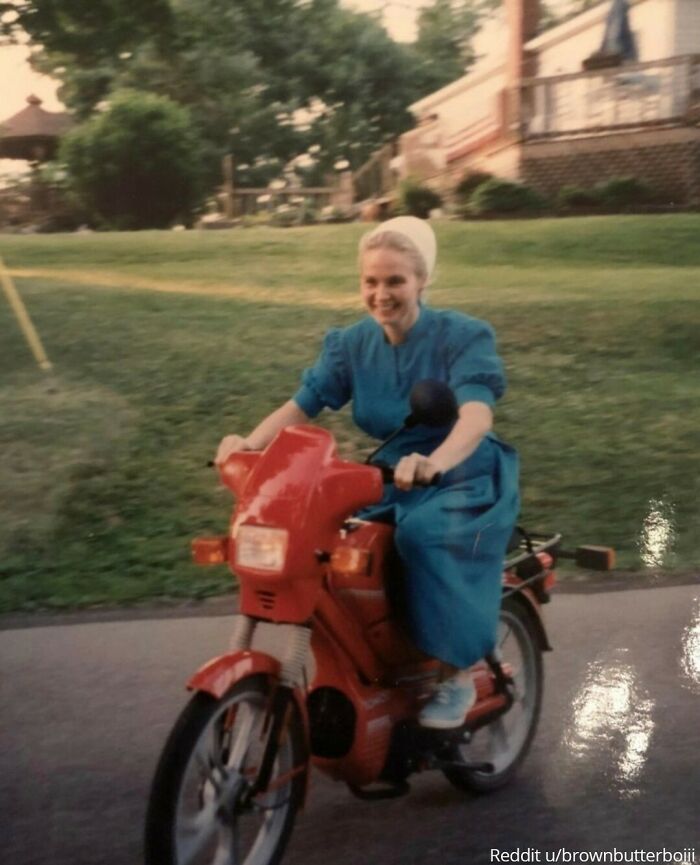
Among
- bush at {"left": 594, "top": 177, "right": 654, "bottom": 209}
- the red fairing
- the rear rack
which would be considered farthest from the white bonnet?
bush at {"left": 594, "top": 177, "right": 654, "bottom": 209}

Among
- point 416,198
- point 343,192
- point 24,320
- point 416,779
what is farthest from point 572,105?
point 416,779

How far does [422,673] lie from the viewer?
11.0ft

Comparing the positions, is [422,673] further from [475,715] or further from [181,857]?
[181,857]

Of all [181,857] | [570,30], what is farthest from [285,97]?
[181,857]

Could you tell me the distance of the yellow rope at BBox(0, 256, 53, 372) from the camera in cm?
531

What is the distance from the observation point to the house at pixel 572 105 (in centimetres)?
521

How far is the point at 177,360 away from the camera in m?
5.42

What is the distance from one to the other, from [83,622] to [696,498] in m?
2.81

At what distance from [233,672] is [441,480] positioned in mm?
832

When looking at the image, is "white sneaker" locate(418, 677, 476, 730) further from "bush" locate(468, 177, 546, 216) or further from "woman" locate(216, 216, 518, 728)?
"bush" locate(468, 177, 546, 216)

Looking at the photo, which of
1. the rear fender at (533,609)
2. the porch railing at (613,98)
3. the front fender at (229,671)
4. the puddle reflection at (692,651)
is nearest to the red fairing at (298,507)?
the front fender at (229,671)

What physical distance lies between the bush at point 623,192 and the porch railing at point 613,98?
0.24m

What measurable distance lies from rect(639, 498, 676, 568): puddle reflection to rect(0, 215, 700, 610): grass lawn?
4.8 inches

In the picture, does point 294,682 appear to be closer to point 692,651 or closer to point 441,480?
point 441,480
